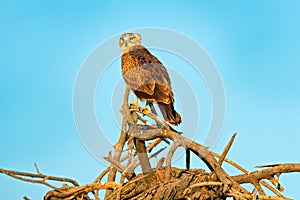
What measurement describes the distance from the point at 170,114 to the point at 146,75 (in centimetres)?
106

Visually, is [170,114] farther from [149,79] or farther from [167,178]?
[167,178]

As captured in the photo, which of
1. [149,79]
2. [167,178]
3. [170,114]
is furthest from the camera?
[149,79]

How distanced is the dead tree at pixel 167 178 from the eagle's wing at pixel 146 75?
1.55 metres

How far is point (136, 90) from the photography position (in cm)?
633

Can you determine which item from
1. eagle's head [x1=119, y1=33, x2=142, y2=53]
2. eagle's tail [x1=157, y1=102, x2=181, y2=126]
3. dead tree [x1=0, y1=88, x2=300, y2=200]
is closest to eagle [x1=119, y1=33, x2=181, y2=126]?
eagle's tail [x1=157, y1=102, x2=181, y2=126]

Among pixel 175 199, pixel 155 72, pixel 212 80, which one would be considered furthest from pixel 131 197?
pixel 155 72

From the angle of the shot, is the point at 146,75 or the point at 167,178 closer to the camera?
the point at 167,178

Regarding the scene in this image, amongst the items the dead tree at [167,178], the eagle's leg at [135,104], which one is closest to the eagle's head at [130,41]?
the eagle's leg at [135,104]

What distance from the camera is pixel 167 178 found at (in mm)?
3840

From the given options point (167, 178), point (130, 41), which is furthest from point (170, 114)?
point (130, 41)

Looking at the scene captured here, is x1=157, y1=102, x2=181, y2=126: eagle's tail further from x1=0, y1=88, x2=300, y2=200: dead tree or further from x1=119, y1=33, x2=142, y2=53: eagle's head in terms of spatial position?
x1=119, y1=33, x2=142, y2=53: eagle's head

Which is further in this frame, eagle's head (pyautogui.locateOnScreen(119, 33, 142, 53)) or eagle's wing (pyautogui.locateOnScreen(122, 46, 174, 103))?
eagle's head (pyautogui.locateOnScreen(119, 33, 142, 53))

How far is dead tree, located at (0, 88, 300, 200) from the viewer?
3.54m

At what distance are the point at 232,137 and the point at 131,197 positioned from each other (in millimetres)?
943
